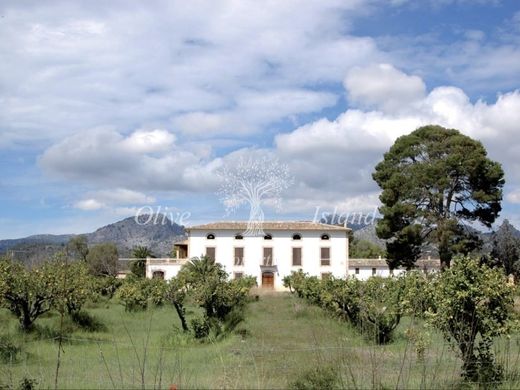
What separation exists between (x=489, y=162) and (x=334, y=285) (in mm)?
17315

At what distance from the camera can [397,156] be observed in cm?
3672

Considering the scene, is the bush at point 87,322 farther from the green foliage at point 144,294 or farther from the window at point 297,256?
the window at point 297,256

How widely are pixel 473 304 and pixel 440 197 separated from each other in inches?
990

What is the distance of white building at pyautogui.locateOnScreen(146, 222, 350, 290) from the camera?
2014 inches

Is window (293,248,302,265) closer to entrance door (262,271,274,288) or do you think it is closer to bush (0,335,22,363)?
entrance door (262,271,274,288)

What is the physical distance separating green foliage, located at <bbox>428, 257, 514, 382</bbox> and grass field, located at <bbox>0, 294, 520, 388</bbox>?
417mm

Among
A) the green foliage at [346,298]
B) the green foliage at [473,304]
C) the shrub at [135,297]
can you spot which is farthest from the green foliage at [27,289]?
the green foliage at [473,304]

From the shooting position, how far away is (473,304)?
31.6 ft

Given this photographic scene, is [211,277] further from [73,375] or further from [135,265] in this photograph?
[135,265]

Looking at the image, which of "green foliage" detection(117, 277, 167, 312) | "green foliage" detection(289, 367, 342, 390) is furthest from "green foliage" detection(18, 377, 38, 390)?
"green foliage" detection(117, 277, 167, 312)

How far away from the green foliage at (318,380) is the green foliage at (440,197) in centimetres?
2665

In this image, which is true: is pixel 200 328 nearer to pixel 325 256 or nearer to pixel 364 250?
pixel 325 256

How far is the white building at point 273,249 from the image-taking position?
51.2 m

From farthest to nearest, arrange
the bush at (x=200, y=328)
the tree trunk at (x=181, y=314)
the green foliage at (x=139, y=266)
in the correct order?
1. the green foliage at (x=139, y=266)
2. the tree trunk at (x=181, y=314)
3. the bush at (x=200, y=328)
